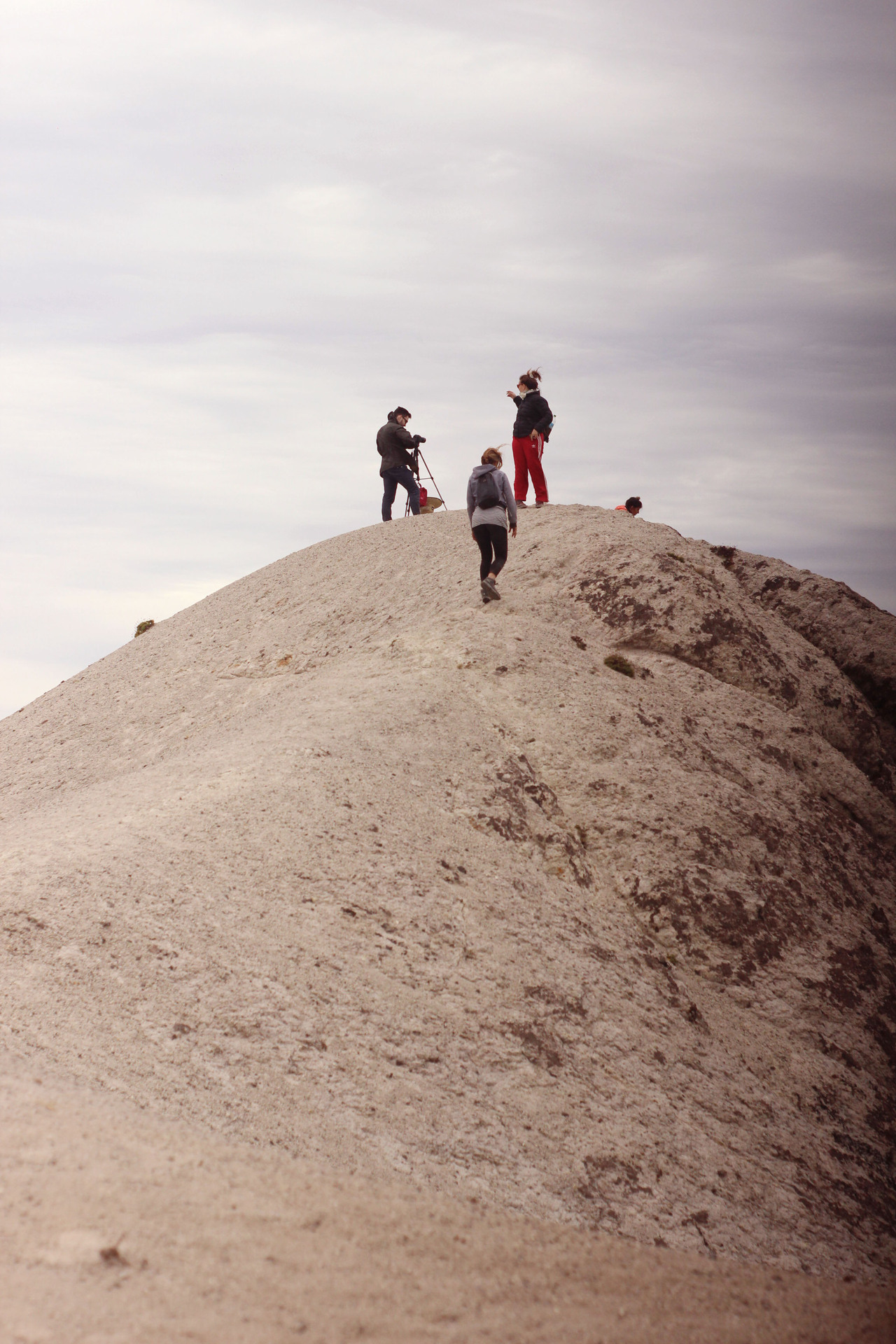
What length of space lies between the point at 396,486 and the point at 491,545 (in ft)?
22.3

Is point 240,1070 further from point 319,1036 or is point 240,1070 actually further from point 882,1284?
point 882,1284

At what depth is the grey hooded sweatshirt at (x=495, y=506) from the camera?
14.8 metres

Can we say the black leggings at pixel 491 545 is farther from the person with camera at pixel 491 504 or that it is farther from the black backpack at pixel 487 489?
the black backpack at pixel 487 489

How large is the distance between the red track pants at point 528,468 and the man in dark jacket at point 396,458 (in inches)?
97.3

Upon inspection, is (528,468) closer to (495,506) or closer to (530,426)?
(530,426)

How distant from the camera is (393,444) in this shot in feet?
67.9

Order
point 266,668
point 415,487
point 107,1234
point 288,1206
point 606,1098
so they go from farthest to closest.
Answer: point 415,487 → point 266,668 → point 606,1098 → point 288,1206 → point 107,1234

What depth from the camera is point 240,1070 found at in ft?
24.0

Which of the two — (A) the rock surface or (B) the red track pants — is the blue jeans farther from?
(A) the rock surface

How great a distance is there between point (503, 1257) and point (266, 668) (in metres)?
12.0

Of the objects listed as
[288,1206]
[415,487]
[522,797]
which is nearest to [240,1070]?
[288,1206]

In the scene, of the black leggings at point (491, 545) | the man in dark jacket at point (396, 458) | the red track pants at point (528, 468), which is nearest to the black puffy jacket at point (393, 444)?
the man in dark jacket at point (396, 458)

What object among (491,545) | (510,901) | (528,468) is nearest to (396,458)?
(528,468)

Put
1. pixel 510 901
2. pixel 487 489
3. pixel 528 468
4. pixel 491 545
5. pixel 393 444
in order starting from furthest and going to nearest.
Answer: pixel 393 444 < pixel 528 468 < pixel 491 545 < pixel 487 489 < pixel 510 901
